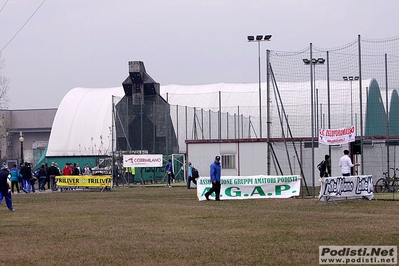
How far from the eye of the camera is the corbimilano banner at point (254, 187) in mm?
30703

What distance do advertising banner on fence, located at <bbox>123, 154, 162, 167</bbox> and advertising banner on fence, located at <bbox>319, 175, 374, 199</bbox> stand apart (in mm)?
23810

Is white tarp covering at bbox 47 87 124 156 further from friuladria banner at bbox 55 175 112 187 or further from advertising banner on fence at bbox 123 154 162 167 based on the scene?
friuladria banner at bbox 55 175 112 187

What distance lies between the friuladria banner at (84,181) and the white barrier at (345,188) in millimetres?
19032

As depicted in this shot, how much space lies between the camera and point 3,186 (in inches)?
1027

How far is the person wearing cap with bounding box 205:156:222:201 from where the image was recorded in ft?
95.1

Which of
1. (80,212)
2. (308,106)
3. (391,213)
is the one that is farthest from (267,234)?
(308,106)

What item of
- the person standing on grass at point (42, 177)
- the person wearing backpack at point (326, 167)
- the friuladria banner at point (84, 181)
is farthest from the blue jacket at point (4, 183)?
the person standing on grass at point (42, 177)

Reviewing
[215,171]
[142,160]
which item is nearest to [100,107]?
[142,160]

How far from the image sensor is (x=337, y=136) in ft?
98.7

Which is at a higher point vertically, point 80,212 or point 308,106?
point 308,106

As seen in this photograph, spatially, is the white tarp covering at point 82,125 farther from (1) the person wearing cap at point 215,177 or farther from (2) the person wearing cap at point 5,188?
(2) the person wearing cap at point 5,188

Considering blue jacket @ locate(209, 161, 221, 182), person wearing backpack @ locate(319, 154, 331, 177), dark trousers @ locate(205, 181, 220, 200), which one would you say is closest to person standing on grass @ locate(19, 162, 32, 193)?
dark trousers @ locate(205, 181, 220, 200)

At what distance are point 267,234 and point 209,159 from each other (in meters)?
29.7

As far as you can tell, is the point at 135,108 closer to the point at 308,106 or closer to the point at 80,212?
the point at 308,106
